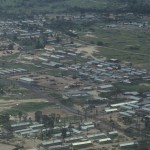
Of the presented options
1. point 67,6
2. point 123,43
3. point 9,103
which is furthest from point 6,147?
point 67,6

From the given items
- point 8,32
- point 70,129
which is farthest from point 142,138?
point 8,32

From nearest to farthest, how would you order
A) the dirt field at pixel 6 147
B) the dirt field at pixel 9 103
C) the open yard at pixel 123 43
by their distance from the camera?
the dirt field at pixel 6 147 → the dirt field at pixel 9 103 → the open yard at pixel 123 43

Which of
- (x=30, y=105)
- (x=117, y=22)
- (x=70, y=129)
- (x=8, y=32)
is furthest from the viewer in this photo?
(x=117, y=22)

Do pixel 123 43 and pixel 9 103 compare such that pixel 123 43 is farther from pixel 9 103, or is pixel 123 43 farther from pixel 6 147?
pixel 6 147

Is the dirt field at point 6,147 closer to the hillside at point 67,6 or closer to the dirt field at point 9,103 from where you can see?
the dirt field at point 9,103

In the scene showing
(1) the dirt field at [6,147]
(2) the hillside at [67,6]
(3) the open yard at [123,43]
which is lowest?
(1) the dirt field at [6,147]

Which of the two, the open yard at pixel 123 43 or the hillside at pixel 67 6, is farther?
the hillside at pixel 67 6

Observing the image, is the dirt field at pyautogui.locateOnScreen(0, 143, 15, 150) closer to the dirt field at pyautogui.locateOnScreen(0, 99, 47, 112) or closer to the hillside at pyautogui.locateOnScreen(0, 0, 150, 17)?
the dirt field at pyautogui.locateOnScreen(0, 99, 47, 112)

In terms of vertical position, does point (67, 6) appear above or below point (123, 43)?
above

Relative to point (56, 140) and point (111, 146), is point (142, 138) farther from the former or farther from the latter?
point (56, 140)

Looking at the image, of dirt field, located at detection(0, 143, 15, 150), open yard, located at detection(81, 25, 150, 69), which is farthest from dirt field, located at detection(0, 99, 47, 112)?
open yard, located at detection(81, 25, 150, 69)

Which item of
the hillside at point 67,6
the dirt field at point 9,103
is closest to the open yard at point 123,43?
the hillside at point 67,6
